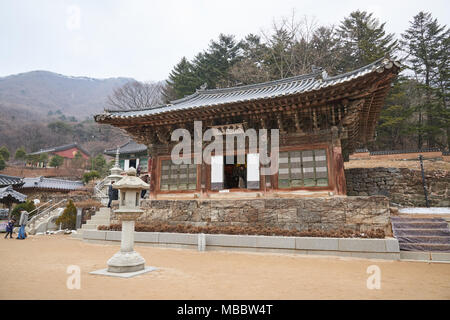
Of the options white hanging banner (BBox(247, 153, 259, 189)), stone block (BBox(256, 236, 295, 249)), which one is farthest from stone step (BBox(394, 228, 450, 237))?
white hanging banner (BBox(247, 153, 259, 189))

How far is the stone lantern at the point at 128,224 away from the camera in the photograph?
595cm

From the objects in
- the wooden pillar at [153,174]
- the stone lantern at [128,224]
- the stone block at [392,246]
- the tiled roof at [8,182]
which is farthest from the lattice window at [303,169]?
the tiled roof at [8,182]

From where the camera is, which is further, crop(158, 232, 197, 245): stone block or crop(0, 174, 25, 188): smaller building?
crop(0, 174, 25, 188): smaller building

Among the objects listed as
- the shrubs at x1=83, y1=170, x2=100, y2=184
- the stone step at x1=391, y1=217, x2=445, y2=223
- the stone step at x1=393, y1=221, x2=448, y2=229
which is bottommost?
the stone step at x1=393, y1=221, x2=448, y2=229

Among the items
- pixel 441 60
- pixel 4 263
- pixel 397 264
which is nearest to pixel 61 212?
pixel 4 263

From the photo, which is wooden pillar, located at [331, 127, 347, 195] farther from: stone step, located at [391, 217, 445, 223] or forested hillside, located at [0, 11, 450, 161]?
forested hillside, located at [0, 11, 450, 161]

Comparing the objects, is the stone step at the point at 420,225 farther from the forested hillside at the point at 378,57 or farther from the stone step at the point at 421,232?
the forested hillside at the point at 378,57

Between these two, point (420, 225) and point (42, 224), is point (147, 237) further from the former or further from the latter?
point (42, 224)

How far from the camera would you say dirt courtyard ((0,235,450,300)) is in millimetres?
4414

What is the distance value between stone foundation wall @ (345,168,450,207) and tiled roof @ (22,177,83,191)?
30.1 m

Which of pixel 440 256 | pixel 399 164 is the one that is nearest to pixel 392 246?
pixel 440 256

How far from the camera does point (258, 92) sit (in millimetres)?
14031
